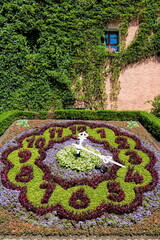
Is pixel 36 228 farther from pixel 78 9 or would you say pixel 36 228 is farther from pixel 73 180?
pixel 78 9

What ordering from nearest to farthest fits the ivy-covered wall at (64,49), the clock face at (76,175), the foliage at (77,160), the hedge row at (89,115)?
1. the clock face at (76,175)
2. the foliage at (77,160)
3. the hedge row at (89,115)
4. the ivy-covered wall at (64,49)

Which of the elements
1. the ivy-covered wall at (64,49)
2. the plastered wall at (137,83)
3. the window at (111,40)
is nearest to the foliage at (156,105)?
the plastered wall at (137,83)

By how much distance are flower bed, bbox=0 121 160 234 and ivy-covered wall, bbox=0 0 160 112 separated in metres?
4.19

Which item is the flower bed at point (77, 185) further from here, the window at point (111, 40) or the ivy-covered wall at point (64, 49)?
the window at point (111, 40)

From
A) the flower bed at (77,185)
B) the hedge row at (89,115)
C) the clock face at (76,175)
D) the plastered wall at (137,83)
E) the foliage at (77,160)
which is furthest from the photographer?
the plastered wall at (137,83)

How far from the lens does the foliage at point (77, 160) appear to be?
17.4 ft

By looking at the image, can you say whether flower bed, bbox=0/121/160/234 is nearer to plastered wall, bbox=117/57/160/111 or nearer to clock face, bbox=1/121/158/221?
clock face, bbox=1/121/158/221

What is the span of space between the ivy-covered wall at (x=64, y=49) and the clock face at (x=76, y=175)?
3.96 metres

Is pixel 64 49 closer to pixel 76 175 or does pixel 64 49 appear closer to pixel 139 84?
pixel 139 84

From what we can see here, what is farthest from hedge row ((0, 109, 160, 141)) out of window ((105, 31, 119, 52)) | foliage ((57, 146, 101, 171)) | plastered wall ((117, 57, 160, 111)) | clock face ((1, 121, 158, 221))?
window ((105, 31, 119, 52))

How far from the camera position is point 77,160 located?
551 centimetres

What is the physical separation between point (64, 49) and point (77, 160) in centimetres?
702

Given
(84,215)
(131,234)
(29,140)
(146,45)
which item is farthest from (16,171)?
(146,45)

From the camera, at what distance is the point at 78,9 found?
10.6 m
